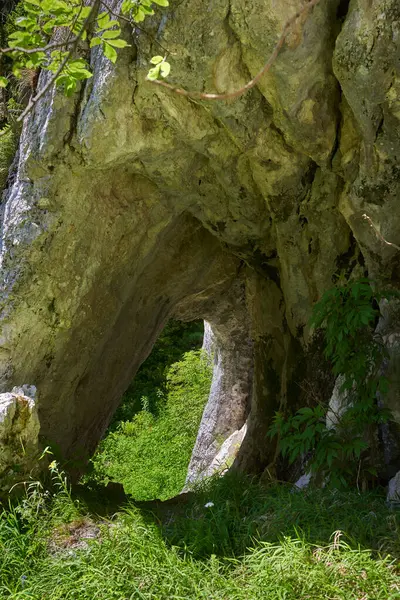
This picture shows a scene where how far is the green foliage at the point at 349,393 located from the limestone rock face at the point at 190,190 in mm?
458

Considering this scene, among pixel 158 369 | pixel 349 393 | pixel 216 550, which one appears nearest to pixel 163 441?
pixel 158 369

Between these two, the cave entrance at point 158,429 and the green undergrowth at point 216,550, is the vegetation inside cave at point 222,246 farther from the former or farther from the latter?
the cave entrance at point 158,429

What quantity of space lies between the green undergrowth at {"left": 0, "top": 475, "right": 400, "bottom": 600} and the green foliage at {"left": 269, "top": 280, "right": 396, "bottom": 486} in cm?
24

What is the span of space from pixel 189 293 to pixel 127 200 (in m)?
2.01

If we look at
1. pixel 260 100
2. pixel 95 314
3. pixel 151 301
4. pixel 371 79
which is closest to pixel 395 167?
pixel 371 79

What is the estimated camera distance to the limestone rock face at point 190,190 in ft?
13.8

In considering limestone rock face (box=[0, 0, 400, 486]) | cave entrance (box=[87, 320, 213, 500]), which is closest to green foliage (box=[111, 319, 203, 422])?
cave entrance (box=[87, 320, 213, 500])

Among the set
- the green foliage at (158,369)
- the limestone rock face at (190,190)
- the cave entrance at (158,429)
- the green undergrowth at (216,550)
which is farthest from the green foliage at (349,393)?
the green foliage at (158,369)

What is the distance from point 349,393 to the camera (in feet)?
14.2

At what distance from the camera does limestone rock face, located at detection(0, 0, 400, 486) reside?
13.8 feet

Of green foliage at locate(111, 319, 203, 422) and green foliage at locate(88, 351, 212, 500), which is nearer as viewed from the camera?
green foliage at locate(88, 351, 212, 500)

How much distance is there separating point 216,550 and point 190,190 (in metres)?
2.97

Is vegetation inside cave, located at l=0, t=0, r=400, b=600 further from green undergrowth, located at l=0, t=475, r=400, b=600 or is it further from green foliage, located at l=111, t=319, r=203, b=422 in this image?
green foliage, located at l=111, t=319, r=203, b=422

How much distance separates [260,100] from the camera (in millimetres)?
4621
